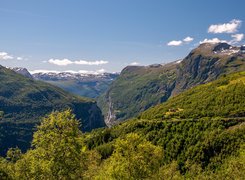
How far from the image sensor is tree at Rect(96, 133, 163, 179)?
68.5 meters

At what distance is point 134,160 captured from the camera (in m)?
68.6

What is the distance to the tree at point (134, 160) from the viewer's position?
2697 inches

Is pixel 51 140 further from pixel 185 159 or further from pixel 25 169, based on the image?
pixel 185 159

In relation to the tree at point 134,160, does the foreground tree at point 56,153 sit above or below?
above

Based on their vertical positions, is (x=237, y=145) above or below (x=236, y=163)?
below

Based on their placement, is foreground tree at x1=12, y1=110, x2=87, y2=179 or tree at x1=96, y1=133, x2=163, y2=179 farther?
tree at x1=96, y1=133, x2=163, y2=179

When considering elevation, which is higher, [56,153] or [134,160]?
[56,153]

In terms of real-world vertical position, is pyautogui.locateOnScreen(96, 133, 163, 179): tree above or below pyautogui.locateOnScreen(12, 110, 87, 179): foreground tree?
below

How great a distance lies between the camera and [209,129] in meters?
191

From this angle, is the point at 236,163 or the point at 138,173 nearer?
the point at 138,173

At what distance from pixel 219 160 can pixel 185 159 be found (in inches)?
756

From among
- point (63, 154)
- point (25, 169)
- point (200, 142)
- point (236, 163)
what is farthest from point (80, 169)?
point (200, 142)

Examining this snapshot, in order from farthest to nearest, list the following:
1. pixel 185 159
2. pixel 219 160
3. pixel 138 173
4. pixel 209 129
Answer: pixel 209 129 → pixel 185 159 → pixel 219 160 → pixel 138 173

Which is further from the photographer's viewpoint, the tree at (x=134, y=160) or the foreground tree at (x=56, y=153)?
the tree at (x=134, y=160)
